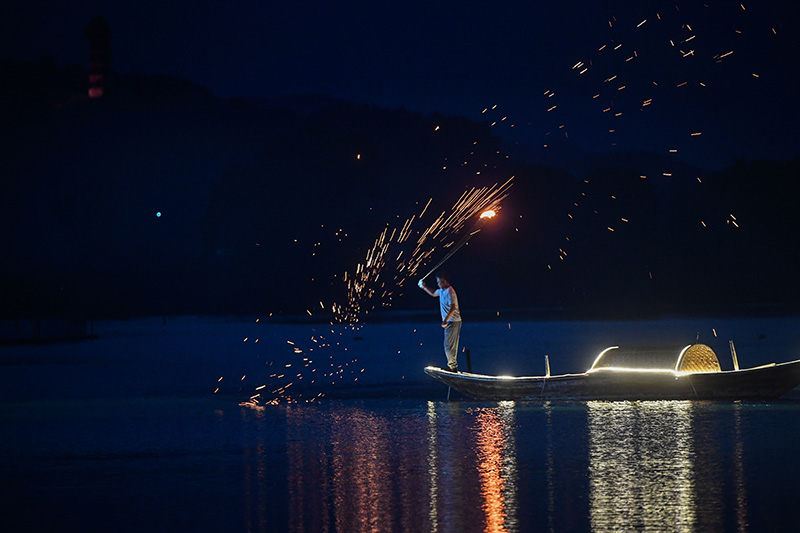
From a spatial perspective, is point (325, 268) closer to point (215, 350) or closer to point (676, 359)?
point (215, 350)

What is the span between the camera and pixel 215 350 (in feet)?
135

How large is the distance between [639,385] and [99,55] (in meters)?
132

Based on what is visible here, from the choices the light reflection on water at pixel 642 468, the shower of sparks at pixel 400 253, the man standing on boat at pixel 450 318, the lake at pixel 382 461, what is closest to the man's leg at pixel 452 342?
the man standing on boat at pixel 450 318

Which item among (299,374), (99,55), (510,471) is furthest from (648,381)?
(99,55)

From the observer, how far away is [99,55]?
138 metres

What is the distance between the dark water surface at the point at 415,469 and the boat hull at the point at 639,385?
44 cm

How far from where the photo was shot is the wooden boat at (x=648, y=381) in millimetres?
17406

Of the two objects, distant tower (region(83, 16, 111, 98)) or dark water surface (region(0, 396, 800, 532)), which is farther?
distant tower (region(83, 16, 111, 98))

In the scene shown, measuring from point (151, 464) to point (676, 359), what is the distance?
10.2m

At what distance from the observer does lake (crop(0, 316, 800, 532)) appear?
345 inches

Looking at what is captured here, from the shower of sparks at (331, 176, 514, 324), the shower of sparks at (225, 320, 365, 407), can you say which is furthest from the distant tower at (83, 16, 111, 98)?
the shower of sparks at (225, 320, 365, 407)

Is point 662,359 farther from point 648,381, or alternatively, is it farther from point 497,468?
point 497,468

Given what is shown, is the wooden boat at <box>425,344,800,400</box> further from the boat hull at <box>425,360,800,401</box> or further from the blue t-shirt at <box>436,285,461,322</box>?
the blue t-shirt at <box>436,285,461,322</box>

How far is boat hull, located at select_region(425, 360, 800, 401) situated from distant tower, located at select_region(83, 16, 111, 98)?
11648 cm
